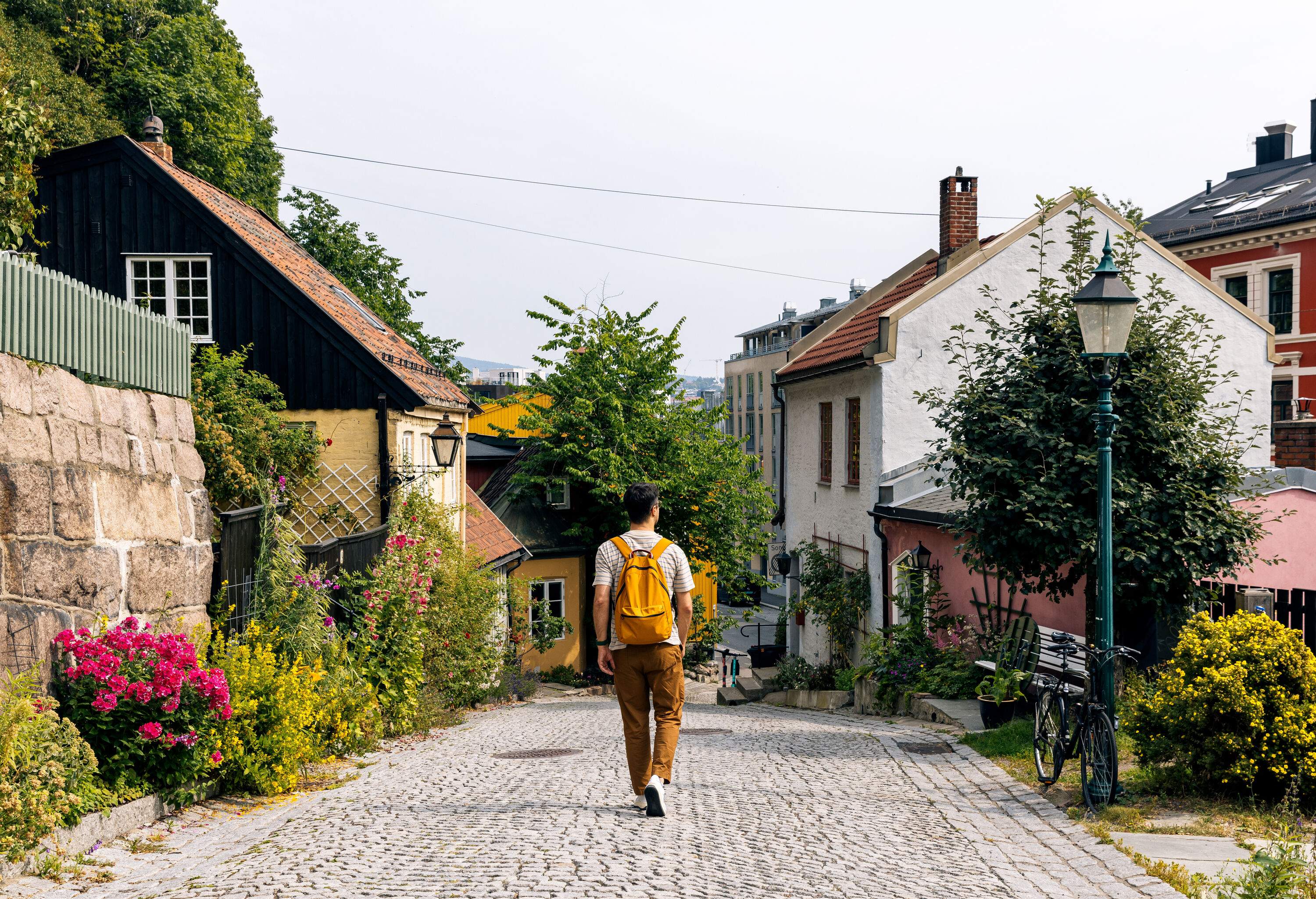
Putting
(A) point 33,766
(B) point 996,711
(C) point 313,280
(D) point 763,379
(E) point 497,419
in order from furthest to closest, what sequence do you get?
(D) point 763,379 < (E) point 497,419 < (C) point 313,280 < (B) point 996,711 < (A) point 33,766

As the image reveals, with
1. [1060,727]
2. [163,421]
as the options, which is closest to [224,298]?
[163,421]

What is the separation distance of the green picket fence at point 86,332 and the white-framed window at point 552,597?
65.7 ft

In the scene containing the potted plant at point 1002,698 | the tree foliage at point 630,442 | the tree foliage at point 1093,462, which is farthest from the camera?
the tree foliage at point 630,442

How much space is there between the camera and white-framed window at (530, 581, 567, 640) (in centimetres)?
2983

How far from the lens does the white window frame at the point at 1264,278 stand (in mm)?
34531

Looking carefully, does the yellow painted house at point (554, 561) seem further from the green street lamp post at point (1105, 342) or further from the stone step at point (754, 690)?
the green street lamp post at point (1105, 342)

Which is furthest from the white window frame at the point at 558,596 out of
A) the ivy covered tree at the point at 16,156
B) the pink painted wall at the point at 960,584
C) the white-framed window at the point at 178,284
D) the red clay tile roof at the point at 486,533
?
the ivy covered tree at the point at 16,156

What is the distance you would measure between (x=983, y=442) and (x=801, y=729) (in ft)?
14.2

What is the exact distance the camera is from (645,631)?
6.64 metres

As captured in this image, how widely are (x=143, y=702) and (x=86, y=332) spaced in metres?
2.60

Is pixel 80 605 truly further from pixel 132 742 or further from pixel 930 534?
pixel 930 534

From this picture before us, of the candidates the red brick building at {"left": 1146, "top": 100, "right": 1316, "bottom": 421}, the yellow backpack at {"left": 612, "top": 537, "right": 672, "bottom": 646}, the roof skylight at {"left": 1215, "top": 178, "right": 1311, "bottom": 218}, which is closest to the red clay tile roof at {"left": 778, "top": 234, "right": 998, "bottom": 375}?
the yellow backpack at {"left": 612, "top": 537, "right": 672, "bottom": 646}

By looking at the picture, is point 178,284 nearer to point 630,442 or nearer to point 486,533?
point 486,533

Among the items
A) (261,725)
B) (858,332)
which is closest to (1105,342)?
(261,725)
